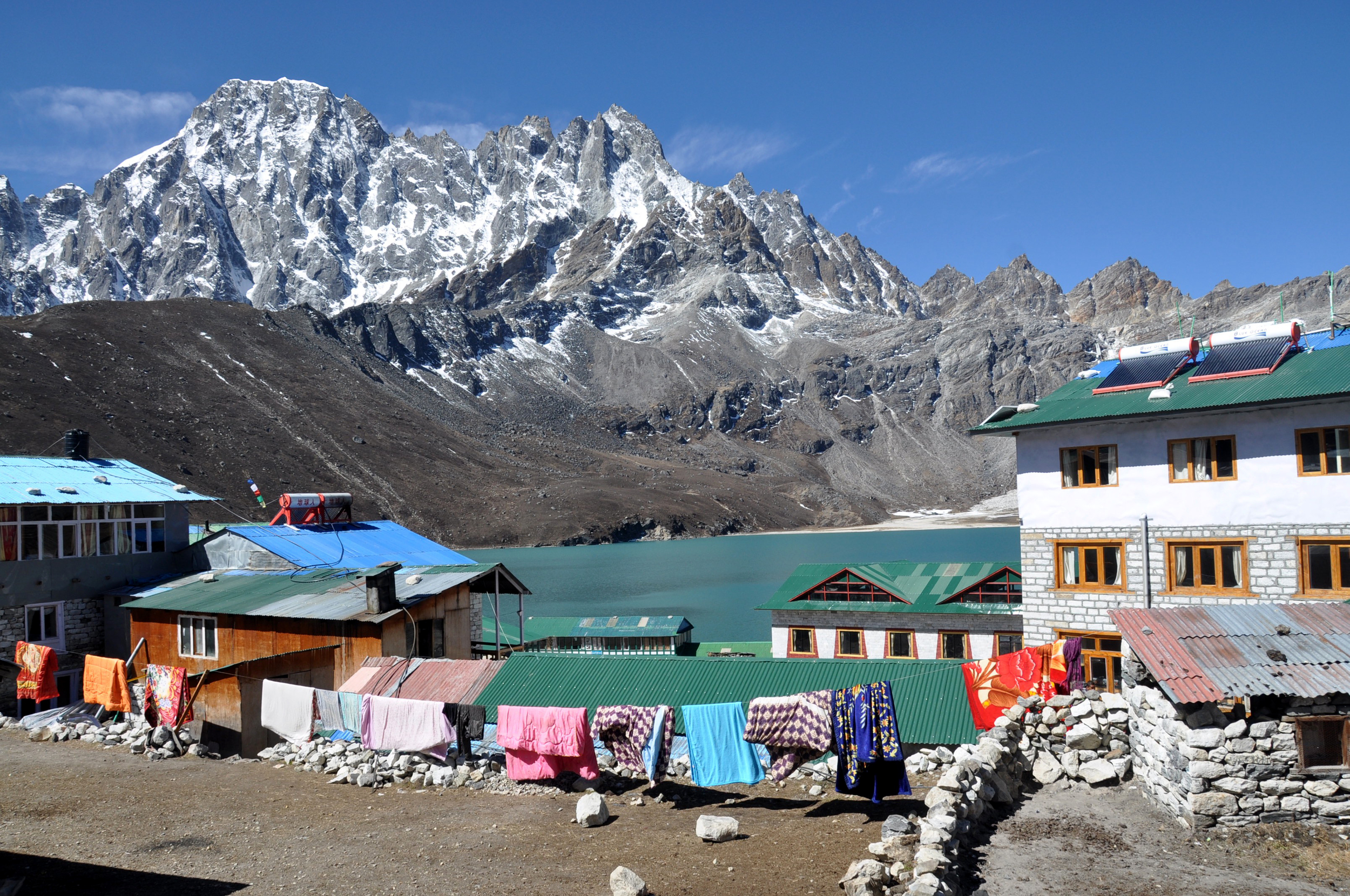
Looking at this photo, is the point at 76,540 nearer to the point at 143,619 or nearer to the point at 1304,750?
the point at 143,619

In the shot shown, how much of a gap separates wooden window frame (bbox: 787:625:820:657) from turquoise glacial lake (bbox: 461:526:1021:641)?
15.5 meters

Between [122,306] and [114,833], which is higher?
[122,306]

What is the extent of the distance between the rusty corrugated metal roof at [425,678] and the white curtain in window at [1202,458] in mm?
15768

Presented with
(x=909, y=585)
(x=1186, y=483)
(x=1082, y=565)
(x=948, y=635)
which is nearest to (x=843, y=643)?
(x=909, y=585)

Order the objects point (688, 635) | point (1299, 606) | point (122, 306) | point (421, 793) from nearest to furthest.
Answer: point (1299, 606) < point (421, 793) < point (688, 635) < point (122, 306)

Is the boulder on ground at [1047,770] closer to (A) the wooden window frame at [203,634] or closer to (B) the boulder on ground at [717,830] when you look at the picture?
(B) the boulder on ground at [717,830]

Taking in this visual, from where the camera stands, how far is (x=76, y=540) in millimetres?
27094

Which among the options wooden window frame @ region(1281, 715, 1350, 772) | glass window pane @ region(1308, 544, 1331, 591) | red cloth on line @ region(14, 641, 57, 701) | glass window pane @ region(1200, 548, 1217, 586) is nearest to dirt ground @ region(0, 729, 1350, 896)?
wooden window frame @ region(1281, 715, 1350, 772)

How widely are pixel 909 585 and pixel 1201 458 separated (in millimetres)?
13301

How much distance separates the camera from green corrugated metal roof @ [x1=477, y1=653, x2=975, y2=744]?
665 inches

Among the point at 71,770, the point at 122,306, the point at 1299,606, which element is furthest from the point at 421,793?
the point at 122,306

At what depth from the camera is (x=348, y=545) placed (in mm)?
32688

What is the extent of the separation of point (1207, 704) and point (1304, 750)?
1092 mm

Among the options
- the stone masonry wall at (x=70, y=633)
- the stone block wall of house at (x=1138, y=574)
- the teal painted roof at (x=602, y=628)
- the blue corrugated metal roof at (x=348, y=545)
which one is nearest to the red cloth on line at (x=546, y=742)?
the stone block wall of house at (x=1138, y=574)
